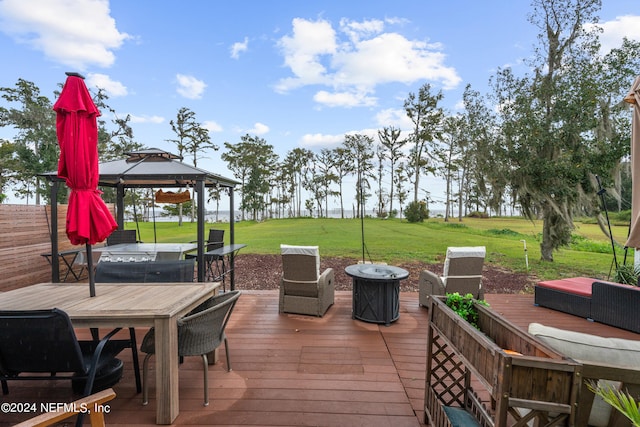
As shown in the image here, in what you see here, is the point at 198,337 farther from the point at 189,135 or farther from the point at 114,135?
the point at 189,135

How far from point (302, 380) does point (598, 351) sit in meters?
2.07

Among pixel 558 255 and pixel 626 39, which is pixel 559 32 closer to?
pixel 626 39

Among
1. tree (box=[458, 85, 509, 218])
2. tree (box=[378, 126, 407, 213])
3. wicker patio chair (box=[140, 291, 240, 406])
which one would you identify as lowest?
wicker patio chair (box=[140, 291, 240, 406])

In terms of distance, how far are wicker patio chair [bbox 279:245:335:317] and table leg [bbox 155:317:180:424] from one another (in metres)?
2.07

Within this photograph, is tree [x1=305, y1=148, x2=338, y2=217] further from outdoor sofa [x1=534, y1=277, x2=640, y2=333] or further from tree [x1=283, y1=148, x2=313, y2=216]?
outdoor sofa [x1=534, y1=277, x2=640, y2=333]

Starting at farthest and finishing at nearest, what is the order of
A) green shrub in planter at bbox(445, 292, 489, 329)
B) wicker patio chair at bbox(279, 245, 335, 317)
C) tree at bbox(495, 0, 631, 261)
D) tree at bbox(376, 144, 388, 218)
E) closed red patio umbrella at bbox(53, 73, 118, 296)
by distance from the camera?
tree at bbox(376, 144, 388, 218) → tree at bbox(495, 0, 631, 261) → wicker patio chair at bbox(279, 245, 335, 317) → closed red patio umbrella at bbox(53, 73, 118, 296) → green shrub in planter at bbox(445, 292, 489, 329)

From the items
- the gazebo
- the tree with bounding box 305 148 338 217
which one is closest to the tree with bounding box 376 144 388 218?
the tree with bounding box 305 148 338 217

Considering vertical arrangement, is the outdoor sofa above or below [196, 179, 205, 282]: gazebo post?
below

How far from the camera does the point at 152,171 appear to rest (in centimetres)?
461

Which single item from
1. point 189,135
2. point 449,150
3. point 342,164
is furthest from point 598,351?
point 342,164

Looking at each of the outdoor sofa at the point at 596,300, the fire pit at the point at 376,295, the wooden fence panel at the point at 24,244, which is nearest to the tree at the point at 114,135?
the wooden fence panel at the point at 24,244

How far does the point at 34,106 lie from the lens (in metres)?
15.6

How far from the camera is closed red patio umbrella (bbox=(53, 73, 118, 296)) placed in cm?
210

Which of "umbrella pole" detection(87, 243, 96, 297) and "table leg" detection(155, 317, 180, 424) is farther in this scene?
"umbrella pole" detection(87, 243, 96, 297)
